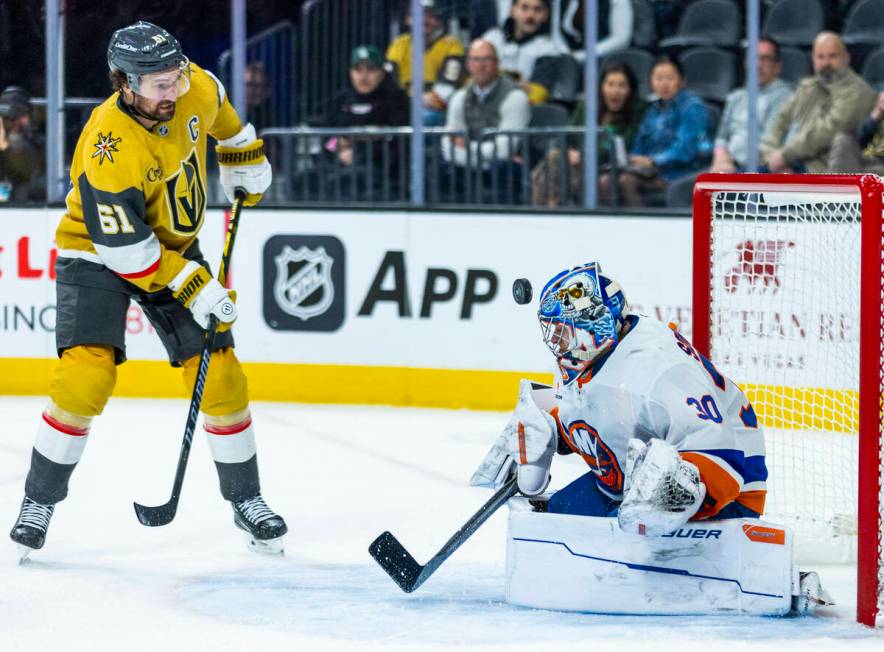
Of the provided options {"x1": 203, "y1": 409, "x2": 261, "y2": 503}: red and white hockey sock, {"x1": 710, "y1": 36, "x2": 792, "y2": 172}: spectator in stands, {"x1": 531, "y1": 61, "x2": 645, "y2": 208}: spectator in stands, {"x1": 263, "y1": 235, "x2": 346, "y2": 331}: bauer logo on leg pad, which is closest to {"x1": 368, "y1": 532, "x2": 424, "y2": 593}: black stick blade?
{"x1": 203, "y1": 409, "x2": 261, "y2": 503}: red and white hockey sock

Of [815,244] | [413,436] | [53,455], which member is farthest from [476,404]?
[53,455]

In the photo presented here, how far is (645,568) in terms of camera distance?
117 inches

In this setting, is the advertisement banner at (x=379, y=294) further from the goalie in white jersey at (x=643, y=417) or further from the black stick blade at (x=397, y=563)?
the goalie in white jersey at (x=643, y=417)

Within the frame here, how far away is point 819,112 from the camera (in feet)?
18.4

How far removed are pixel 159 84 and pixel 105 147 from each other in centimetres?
18

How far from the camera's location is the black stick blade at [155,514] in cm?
359

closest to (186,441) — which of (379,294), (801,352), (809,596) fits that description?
(809,596)

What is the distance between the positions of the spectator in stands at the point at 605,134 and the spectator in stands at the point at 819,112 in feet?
1.66

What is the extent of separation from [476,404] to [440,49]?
138cm

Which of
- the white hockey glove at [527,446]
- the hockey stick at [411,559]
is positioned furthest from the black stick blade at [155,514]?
the white hockey glove at [527,446]

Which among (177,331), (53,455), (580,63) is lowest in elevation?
(53,455)

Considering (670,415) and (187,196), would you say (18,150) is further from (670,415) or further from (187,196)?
(670,415)

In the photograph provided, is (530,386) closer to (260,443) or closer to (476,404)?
(260,443)

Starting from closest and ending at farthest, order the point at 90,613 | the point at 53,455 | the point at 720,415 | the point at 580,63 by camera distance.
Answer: the point at 720,415
the point at 90,613
the point at 53,455
the point at 580,63
